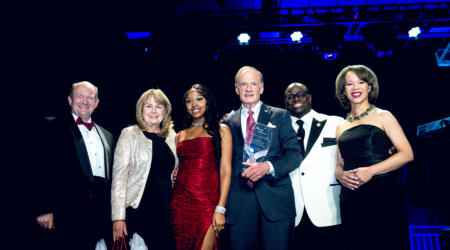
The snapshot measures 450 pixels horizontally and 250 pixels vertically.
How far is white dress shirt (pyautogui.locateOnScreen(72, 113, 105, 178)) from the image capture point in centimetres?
269

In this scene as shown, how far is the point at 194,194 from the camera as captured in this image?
2465mm

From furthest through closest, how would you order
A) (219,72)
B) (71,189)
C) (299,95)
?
1. (219,72)
2. (299,95)
3. (71,189)

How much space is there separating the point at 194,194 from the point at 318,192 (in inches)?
43.3

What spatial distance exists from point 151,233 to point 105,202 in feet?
1.59

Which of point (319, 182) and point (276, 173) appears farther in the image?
point (319, 182)

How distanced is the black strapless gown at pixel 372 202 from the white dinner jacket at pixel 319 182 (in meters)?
0.29

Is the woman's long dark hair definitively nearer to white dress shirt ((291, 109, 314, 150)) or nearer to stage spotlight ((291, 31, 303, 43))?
white dress shirt ((291, 109, 314, 150))

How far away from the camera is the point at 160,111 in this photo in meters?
2.85

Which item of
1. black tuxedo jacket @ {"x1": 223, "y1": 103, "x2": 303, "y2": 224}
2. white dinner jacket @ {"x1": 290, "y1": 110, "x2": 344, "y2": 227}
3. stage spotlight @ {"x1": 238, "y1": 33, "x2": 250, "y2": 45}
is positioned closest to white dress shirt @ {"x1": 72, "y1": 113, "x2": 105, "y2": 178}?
black tuxedo jacket @ {"x1": 223, "y1": 103, "x2": 303, "y2": 224}

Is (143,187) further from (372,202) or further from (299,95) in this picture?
(299,95)

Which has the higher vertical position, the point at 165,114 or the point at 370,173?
the point at 165,114

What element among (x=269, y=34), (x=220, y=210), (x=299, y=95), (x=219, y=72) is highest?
(x=269, y=34)

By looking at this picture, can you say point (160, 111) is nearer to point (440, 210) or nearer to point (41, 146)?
point (41, 146)

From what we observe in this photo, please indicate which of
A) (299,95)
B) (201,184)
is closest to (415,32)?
(299,95)
